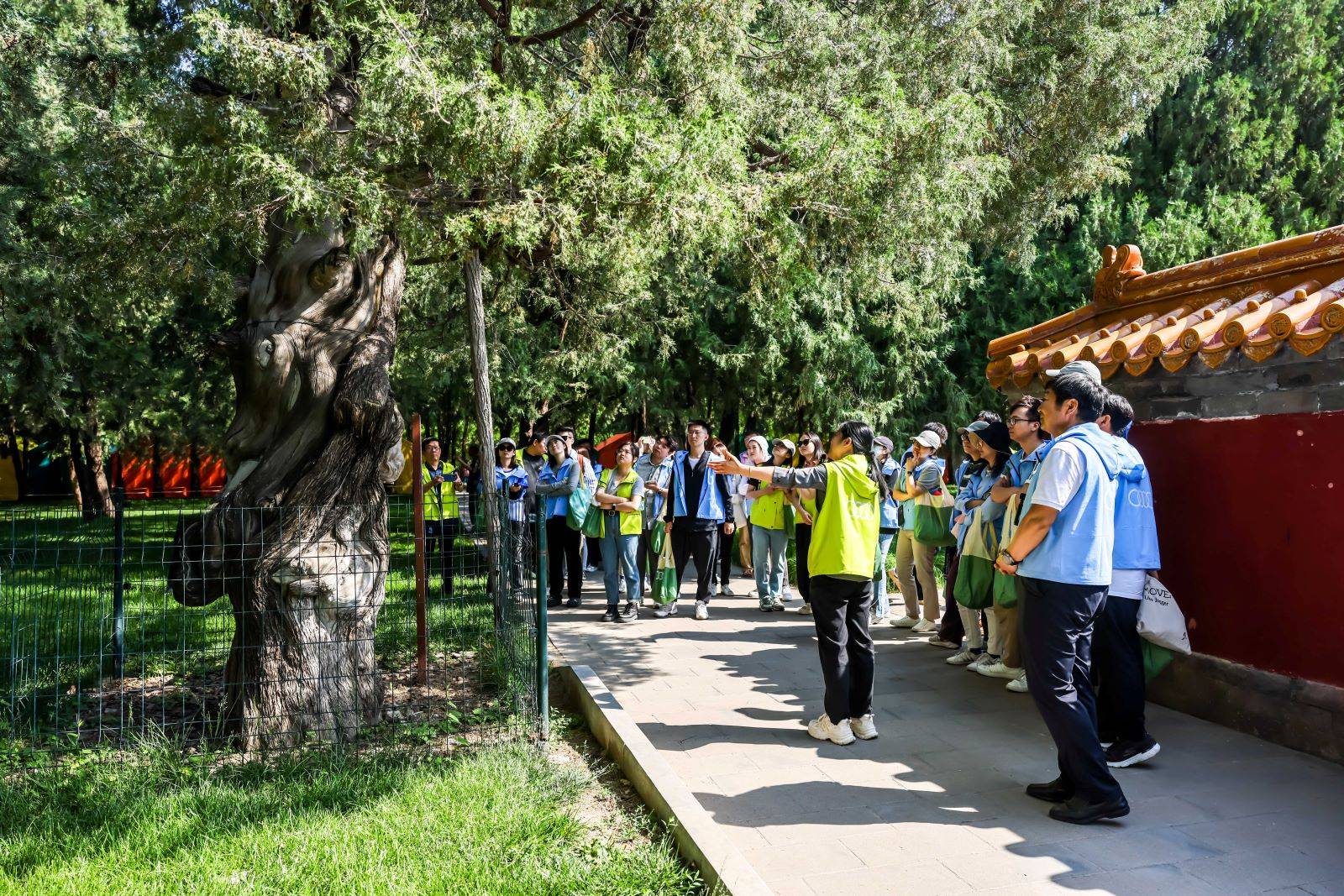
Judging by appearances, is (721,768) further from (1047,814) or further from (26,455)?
(26,455)

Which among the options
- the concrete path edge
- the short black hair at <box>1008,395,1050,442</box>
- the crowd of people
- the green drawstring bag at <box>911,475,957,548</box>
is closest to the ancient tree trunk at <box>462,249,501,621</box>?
the crowd of people

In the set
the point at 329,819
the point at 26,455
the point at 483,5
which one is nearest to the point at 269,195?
the point at 483,5

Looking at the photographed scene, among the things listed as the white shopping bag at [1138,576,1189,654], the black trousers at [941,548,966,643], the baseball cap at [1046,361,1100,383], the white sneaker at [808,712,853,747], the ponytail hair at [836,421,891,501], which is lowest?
the white sneaker at [808,712,853,747]

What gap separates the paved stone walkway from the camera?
4.03 metres

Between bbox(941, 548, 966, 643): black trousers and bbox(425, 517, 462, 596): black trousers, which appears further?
bbox(941, 548, 966, 643): black trousers

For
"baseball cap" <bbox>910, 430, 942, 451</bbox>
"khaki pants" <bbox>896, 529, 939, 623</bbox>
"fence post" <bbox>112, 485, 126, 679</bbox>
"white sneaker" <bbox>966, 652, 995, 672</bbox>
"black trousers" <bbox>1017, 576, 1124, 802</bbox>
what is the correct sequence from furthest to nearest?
"khaki pants" <bbox>896, 529, 939, 623</bbox>, "baseball cap" <bbox>910, 430, 942, 451</bbox>, "white sneaker" <bbox>966, 652, 995, 672</bbox>, "fence post" <bbox>112, 485, 126, 679</bbox>, "black trousers" <bbox>1017, 576, 1124, 802</bbox>

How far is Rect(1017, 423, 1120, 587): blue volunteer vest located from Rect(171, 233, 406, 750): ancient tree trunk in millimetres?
4009

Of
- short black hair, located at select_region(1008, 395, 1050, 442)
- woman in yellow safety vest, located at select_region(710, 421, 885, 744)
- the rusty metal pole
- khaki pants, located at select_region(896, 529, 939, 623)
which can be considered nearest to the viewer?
woman in yellow safety vest, located at select_region(710, 421, 885, 744)

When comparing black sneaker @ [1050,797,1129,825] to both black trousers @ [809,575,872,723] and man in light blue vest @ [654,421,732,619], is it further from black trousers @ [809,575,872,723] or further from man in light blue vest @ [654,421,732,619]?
man in light blue vest @ [654,421,732,619]

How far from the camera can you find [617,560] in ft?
32.8

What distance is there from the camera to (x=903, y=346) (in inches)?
758

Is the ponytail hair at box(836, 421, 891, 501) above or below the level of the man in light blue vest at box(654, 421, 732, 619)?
above

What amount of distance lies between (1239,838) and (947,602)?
13.3ft

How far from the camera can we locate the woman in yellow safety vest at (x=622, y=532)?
32.2 feet
